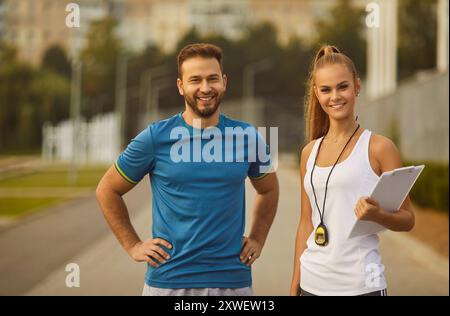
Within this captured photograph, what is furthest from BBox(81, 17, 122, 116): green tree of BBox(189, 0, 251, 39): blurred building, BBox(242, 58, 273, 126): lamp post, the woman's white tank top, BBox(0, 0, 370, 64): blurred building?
the woman's white tank top

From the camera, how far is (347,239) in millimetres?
3176

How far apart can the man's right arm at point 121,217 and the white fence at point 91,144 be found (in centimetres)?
4604

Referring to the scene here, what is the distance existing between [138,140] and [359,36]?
74854 millimetres

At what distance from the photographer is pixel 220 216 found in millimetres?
3268

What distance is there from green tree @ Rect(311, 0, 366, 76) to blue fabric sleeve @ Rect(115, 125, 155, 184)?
68011 mm

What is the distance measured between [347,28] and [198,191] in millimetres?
74871

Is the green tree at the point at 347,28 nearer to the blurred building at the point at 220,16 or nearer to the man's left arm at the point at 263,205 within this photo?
the blurred building at the point at 220,16

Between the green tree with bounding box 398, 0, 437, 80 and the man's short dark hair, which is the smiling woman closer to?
the man's short dark hair

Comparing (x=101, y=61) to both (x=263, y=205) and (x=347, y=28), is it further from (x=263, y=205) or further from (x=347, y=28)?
(x=263, y=205)

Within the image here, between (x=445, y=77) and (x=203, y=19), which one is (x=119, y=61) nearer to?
(x=203, y=19)

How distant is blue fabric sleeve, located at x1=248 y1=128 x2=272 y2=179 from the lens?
135 inches

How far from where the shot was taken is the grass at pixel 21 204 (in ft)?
60.4

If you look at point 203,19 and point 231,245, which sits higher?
point 203,19
